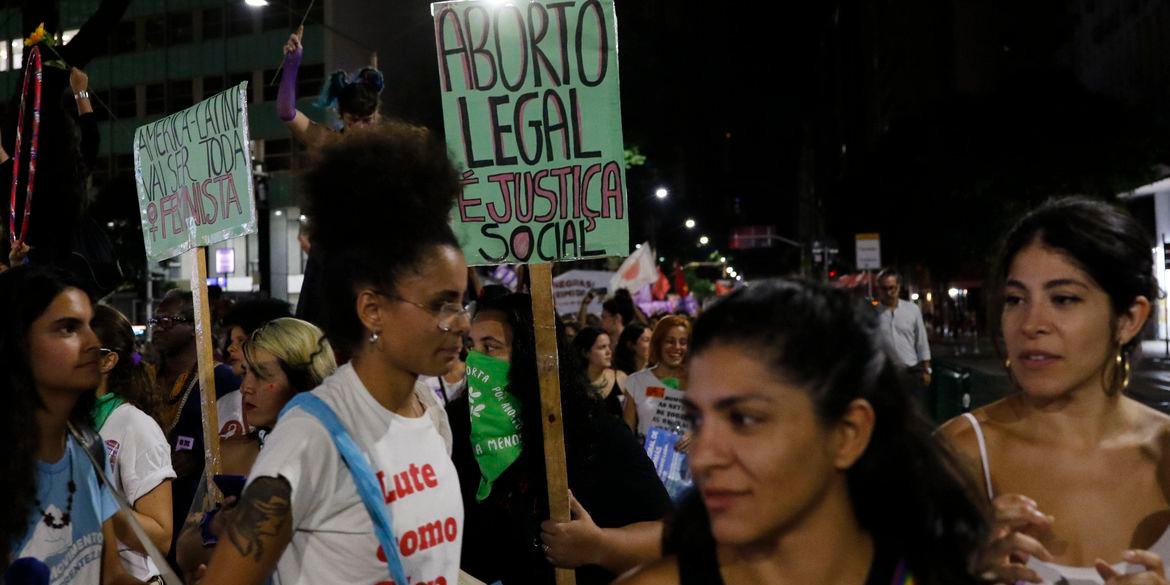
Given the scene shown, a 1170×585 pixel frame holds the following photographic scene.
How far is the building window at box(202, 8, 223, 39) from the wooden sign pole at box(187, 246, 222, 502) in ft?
158

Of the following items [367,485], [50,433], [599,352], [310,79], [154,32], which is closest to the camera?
[367,485]

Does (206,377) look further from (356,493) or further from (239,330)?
(356,493)

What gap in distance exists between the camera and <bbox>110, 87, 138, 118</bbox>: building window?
5238 centimetres

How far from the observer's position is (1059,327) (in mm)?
2787

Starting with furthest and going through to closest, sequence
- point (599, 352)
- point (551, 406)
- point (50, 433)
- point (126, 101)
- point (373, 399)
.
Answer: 1. point (126, 101)
2. point (599, 352)
3. point (551, 406)
4. point (50, 433)
5. point (373, 399)

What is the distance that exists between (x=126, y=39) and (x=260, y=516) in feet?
182

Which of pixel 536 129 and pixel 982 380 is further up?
pixel 536 129

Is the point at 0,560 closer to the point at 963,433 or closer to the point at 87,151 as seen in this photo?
the point at 963,433

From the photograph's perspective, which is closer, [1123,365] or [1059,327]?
[1059,327]

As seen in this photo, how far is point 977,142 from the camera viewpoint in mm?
40531

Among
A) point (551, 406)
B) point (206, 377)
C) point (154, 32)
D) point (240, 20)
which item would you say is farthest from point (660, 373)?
point (154, 32)

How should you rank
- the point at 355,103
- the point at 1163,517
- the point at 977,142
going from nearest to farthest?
the point at 1163,517 < the point at 355,103 < the point at 977,142

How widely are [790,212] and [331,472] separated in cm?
17374

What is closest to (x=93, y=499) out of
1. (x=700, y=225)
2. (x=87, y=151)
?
(x=87, y=151)
